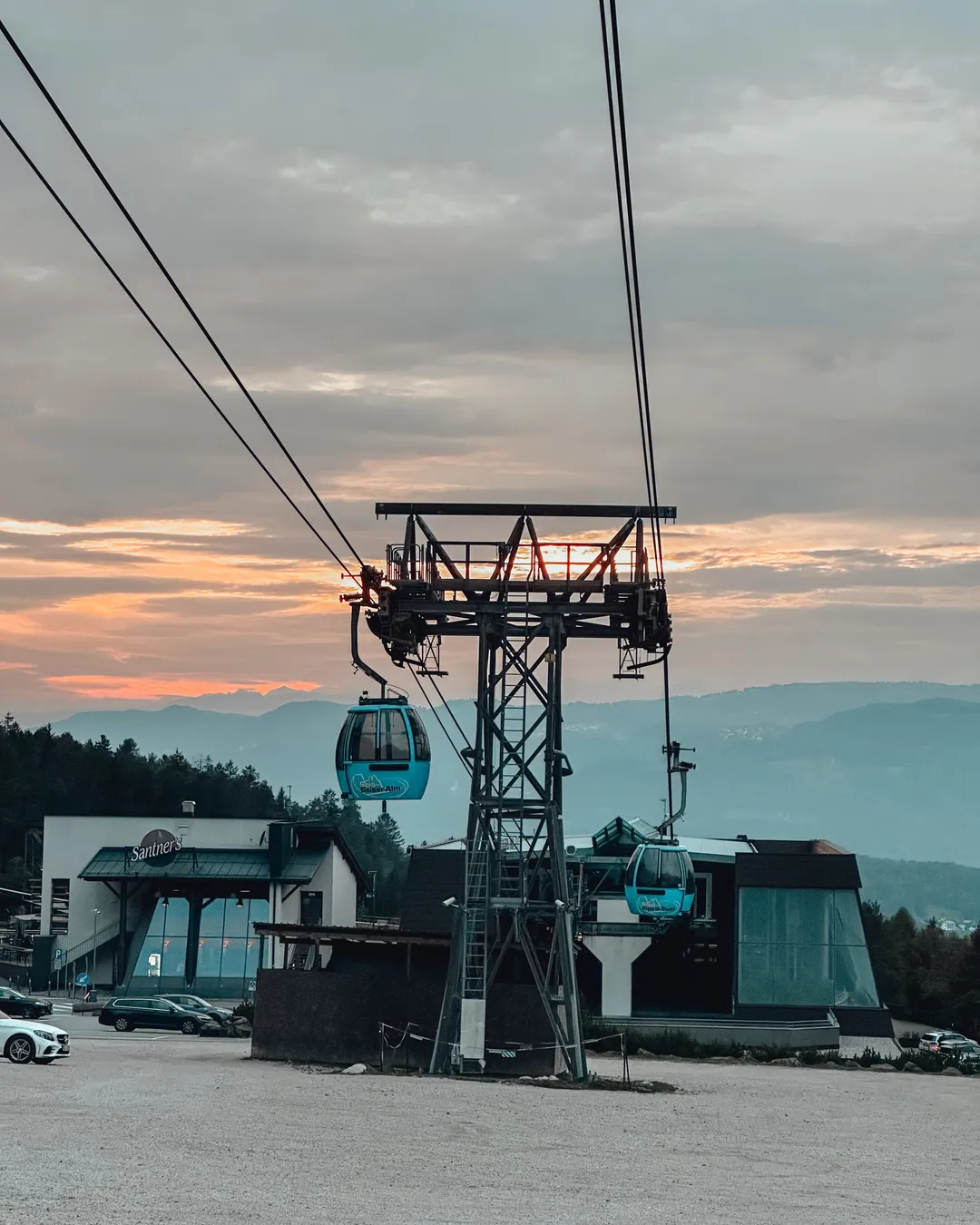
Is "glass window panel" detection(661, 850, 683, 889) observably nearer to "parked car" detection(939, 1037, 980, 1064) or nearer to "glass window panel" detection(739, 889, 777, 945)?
"parked car" detection(939, 1037, 980, 1064)

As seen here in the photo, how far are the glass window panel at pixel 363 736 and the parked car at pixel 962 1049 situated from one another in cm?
3089

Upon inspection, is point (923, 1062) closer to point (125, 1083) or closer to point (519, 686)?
point (519, 686)

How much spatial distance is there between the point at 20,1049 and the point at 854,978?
4110 cm

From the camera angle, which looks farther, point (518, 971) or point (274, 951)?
point (274, 951)

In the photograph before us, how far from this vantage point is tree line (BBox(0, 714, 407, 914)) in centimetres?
12275

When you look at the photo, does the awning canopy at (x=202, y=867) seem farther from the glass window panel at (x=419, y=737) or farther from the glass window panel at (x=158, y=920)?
the glass window panel at (x=419, y=737)

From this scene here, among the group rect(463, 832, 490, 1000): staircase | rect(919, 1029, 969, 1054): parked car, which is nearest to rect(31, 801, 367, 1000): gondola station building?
rect(919, 1029, 969, 1054): parked car

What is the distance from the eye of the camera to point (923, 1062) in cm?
5097

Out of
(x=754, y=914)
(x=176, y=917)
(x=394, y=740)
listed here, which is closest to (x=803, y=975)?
(x=754, y=914)

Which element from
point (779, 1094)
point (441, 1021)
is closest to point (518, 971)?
point (441, 1021)

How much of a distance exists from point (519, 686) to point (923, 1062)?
21894mm

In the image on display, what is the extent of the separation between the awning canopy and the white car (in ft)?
144

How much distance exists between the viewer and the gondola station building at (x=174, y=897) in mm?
77688

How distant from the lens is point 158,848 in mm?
78250
